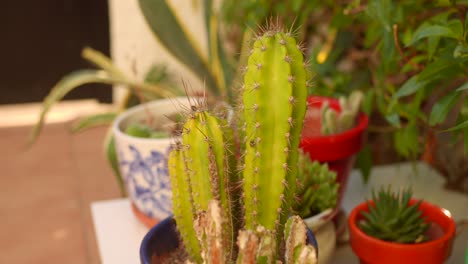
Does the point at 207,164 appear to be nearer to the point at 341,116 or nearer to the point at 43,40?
the point at 341,116

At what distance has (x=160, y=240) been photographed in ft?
2.09

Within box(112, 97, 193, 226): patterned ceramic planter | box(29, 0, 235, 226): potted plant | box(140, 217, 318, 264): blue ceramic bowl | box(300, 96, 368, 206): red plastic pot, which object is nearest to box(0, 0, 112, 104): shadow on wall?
box(29, 0, 235, 226): potted plant

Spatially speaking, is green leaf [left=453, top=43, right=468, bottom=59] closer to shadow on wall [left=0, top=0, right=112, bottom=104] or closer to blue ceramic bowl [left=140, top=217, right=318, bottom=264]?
blue ceramic bowl [left=140, top=217, right=318, bottom=264]

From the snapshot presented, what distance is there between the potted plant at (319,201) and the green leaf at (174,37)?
0.42m

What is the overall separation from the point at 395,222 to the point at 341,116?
0.70 feet

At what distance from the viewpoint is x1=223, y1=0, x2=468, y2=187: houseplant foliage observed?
2.07 feet

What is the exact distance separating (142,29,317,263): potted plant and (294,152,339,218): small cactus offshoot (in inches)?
5.0

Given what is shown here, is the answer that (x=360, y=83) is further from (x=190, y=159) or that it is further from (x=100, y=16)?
(x=100, y=16)

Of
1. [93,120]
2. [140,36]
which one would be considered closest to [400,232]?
[93,120]

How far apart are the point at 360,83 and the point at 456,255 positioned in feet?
1.59

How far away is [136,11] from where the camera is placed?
214cm

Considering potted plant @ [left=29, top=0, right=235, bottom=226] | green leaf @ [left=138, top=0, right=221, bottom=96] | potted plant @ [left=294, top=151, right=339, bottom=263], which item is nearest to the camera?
potted plant @ [left=294, top=151, right=339, bottom=263]

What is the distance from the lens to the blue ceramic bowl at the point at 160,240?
23.8 inches

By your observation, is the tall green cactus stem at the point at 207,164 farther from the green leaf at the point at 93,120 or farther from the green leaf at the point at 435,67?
the green leaf at the point at 93,120
